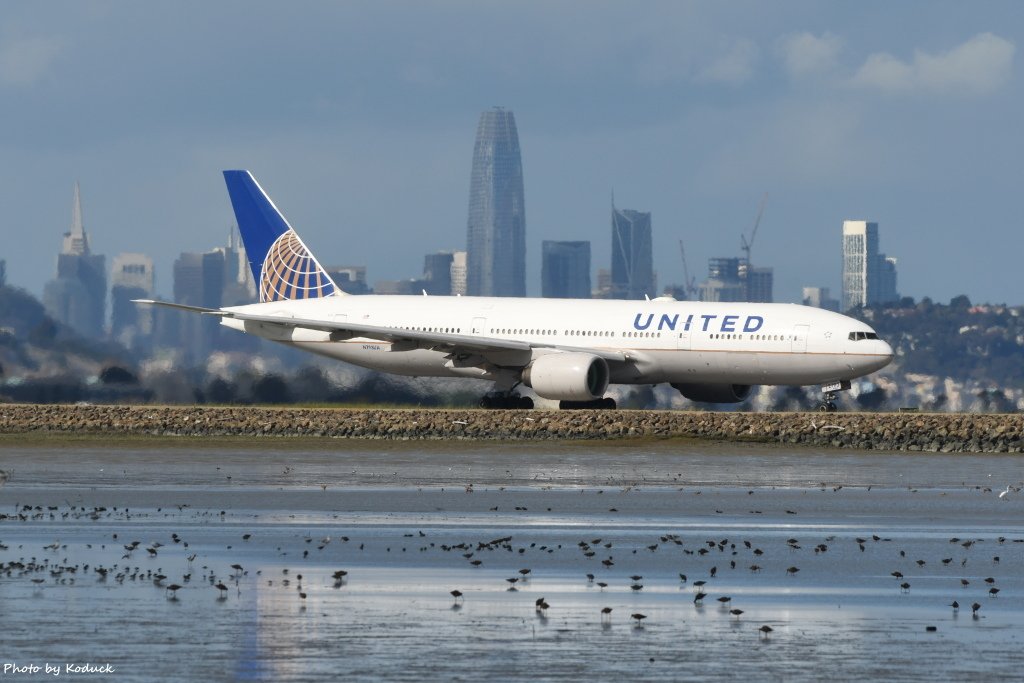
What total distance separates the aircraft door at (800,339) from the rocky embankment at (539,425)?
342 cm

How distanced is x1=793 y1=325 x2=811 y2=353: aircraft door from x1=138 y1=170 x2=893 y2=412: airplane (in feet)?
0.09

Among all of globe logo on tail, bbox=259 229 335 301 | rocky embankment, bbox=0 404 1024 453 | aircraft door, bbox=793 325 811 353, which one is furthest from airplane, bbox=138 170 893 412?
rocky embankment, bbox=0 404 1024 453

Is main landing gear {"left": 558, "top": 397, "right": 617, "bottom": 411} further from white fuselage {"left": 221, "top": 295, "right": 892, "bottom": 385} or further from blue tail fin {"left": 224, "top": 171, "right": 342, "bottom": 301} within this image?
blue tail fin {"left": 224, "top": 171, "right": 342, "bottom": 301}

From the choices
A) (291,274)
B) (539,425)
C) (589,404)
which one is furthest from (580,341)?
(291,274)

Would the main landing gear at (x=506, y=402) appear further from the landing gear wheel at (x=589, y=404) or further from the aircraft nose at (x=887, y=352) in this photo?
the aircraft nose at (x=887, y=352)

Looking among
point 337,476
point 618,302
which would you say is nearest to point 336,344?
point 618,302

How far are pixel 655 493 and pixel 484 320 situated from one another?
82.2 ft

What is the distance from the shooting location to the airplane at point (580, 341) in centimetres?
5022

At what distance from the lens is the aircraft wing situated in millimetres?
52031

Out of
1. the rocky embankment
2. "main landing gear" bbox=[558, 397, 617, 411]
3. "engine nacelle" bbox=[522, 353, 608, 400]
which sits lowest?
the rocky embankment

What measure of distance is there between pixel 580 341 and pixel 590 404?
1901mm

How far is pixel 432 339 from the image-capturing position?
5212 cm

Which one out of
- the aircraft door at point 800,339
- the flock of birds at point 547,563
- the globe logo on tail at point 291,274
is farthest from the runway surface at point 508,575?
the globe logo on tail at point 291,274

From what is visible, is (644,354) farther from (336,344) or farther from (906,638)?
(906,638)
